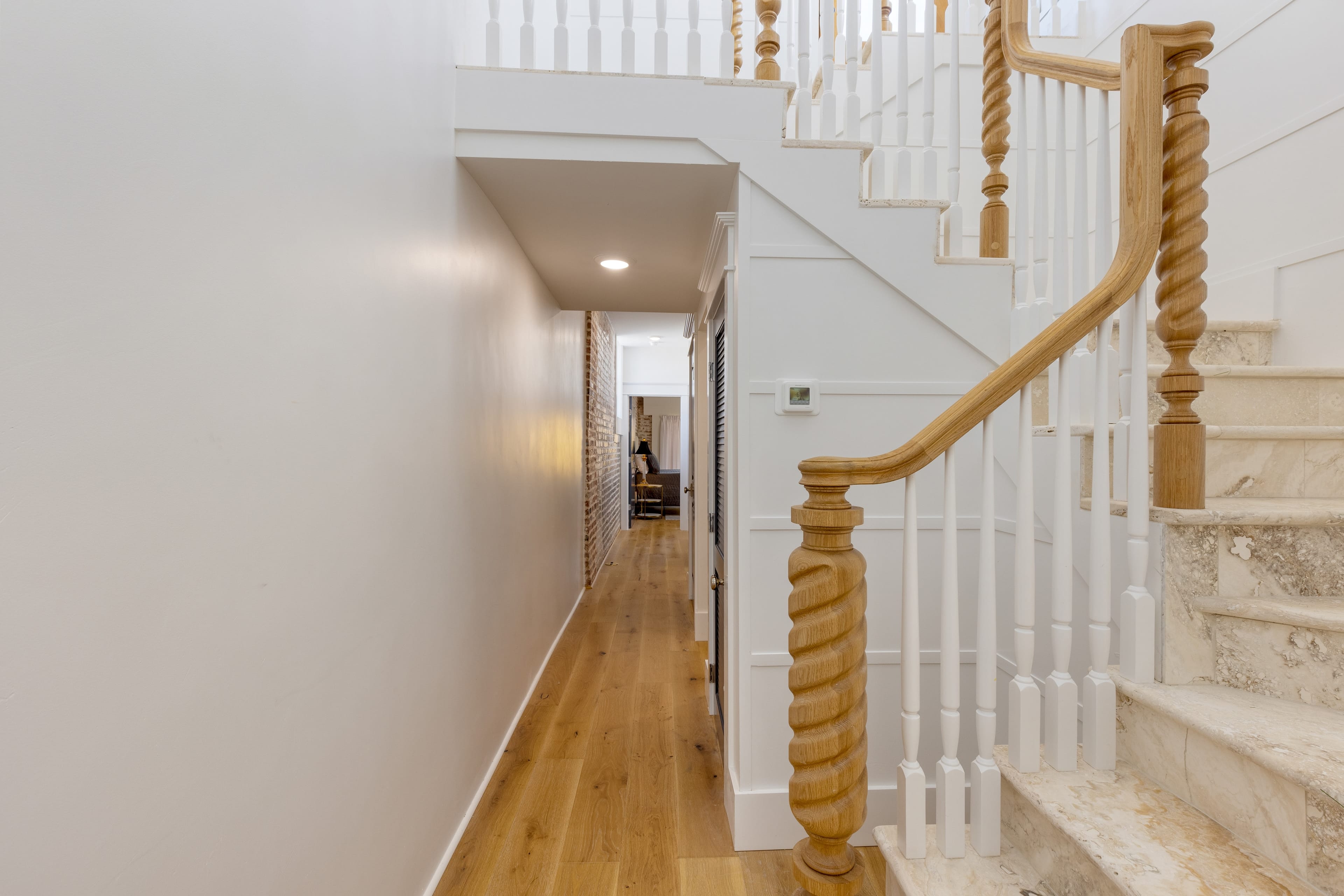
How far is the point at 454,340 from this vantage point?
182 centimetres

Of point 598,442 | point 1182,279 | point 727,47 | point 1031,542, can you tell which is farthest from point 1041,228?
point 598,442

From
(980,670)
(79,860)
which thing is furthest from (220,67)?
(980,670)

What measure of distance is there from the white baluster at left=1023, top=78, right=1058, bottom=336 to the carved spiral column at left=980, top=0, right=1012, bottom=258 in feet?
0.56

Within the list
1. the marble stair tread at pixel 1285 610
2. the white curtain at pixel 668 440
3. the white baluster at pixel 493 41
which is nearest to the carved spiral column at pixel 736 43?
the white baluster at pixel 493 41

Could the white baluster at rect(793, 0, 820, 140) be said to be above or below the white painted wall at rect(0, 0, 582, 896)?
above

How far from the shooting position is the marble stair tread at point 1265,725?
0.83 m

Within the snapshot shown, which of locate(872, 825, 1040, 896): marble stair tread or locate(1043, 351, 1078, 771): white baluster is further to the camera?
locate(1043, 351, 1078, 771): white baluster

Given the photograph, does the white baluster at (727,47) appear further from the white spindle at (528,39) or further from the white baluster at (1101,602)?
the white baluster at (1101,602)

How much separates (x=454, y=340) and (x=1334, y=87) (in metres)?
2.72

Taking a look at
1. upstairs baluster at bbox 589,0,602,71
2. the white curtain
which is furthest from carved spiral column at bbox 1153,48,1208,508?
the white curtain

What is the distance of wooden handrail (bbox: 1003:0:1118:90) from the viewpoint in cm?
145


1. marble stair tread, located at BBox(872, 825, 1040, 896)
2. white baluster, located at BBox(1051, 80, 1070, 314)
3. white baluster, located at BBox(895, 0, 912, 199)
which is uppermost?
white baluster, located at BBox(895, 0, 912, 199)

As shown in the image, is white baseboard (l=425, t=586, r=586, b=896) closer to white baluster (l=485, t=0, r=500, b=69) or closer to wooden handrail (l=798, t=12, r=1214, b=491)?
wooden handrail (l=798, t=12, r=1214, b=491)

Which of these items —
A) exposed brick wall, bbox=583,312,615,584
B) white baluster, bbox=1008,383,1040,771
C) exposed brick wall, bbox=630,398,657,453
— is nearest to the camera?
white baluster, bbox=1008,383,1040,771
